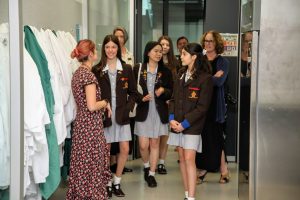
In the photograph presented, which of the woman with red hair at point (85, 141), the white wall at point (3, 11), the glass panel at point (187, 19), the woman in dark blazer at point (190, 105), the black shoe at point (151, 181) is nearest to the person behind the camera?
the white wall at point (3, 11)

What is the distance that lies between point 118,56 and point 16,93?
199 centimetres

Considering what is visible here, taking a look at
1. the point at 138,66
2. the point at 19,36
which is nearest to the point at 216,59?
the point at 138,66

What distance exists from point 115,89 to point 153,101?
62 cm

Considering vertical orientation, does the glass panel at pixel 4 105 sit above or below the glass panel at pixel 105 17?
below

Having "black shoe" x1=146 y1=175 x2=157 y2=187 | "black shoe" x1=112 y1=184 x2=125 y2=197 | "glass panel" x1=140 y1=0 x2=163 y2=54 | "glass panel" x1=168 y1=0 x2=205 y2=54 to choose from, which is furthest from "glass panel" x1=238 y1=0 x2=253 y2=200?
"glass panel" x1=168 y1=0 x2=205 y2=54

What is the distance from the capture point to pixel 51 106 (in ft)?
11.3

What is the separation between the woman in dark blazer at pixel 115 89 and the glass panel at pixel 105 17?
4.81ft

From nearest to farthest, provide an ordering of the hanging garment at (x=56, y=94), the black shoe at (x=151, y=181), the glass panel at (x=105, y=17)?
the hanging garment at (x=56, y=94) < the black shoe at (x=151, y=181) < the glass panel at (x=105, y=17)

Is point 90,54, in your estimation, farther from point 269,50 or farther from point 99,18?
point 99,18

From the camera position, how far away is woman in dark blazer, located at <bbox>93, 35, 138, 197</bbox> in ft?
14.0

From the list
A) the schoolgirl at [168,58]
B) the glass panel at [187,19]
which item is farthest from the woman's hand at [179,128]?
the glass panel at [187,19]

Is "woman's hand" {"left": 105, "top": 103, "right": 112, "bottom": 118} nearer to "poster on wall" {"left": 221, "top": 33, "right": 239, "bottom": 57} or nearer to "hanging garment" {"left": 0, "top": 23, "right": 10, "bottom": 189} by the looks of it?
"hanging garment" {"left": 0, "top": 23, "right": 10, "bottom": 189}

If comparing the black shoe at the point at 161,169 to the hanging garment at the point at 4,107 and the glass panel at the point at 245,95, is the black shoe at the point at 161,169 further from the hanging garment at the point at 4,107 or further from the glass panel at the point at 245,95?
the hanging garment at the point at 4,107

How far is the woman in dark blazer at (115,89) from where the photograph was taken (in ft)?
14.0
